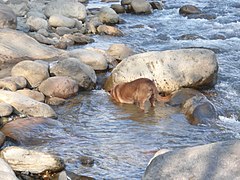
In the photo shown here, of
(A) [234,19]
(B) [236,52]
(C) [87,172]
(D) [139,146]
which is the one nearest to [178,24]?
(A) [234,19]

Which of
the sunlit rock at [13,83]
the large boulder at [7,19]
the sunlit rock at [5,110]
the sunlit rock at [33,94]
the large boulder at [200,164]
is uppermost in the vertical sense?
the large boulder at [200,164]

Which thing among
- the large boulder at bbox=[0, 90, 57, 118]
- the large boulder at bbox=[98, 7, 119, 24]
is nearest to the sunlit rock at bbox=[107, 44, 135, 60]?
the large boulder at bbox=[0, 90, 57, 118]

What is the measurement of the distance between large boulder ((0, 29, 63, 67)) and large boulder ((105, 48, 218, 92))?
1.74 m

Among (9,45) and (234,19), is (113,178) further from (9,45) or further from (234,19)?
(234,19)

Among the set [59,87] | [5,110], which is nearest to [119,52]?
[59,87]

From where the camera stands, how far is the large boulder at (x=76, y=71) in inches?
359

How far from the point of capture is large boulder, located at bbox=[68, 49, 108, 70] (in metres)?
10.2

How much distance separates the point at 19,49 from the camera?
10.4 meters

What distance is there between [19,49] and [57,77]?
1.79 metres

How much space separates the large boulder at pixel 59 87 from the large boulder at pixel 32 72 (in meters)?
0.16

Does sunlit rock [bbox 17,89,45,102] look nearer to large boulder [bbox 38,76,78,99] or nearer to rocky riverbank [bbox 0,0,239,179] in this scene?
rocky riverbank [bbox 0,0,239,179]

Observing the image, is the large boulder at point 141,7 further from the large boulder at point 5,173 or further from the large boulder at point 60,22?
the large boulder at point 5,173

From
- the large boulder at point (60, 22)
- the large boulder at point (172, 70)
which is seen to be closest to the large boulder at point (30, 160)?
the large boulder at point (172, 70)

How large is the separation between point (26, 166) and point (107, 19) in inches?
421
